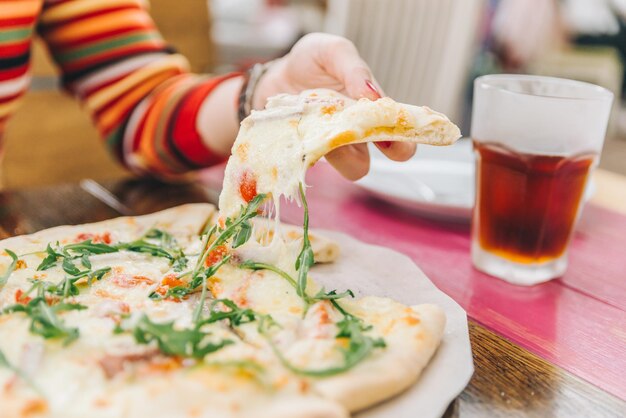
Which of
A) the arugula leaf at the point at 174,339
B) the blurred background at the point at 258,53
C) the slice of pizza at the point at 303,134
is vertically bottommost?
the blurred background at the point at 258,53

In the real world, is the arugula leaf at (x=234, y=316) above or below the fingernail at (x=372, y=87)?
below

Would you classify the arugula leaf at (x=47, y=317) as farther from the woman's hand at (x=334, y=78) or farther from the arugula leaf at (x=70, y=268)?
the woman's hand at (x=334, y=78)

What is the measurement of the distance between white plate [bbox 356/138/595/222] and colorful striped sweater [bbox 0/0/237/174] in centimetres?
44

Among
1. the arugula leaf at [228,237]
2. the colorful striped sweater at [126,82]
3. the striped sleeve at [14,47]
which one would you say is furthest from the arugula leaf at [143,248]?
the striped sleeve at [14,47]

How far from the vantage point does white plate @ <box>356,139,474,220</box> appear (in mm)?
1331

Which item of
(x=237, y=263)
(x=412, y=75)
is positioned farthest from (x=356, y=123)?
(x=412, y=75)

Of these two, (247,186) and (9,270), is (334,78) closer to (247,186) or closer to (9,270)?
(247,186)

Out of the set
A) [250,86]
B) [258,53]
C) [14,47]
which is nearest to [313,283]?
[250,86]

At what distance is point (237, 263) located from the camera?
96cm

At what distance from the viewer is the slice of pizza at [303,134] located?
2.86 ft

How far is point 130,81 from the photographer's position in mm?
1737

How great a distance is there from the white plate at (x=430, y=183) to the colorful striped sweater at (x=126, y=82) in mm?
436

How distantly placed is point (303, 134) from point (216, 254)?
233 mm

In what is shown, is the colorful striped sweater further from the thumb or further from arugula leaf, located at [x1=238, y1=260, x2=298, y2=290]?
arugula leaf, located at [x1=238, y1=260, x2=298, y2=290]
